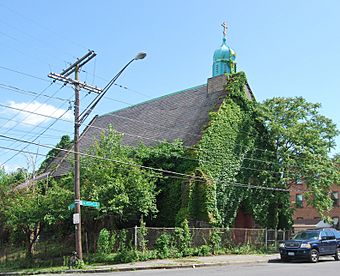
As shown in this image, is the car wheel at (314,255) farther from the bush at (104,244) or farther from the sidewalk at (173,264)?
the bush at (104,244)

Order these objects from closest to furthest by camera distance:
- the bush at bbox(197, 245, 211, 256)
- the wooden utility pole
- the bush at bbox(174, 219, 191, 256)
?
1. the wooden utility pole
2. the bush at bbox(174, 219, 191, 256)
3. the bush at bbox(197, 245, 211, 256)

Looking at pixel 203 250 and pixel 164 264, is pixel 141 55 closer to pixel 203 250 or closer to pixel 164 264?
pixel 164 264

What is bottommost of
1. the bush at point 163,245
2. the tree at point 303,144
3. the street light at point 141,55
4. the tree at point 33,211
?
the bush at point 163,245

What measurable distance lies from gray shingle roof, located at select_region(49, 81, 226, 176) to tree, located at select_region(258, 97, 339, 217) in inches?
163

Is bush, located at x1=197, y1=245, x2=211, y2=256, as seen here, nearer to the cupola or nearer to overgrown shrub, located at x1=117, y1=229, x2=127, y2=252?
overgrown shrub, located at x1=117, y1=229, x2=127, y2=252

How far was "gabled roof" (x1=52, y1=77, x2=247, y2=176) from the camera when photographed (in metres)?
31.0

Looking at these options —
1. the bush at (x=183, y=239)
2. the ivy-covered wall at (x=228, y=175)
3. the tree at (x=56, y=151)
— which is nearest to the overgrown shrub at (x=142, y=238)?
the bush at (x=183, y=239)

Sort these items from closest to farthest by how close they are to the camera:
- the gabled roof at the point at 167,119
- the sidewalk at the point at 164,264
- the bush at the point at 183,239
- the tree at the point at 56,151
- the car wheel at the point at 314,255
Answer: the sidewalk at the point at 164,264, the car wheel at the point at 314,255, the bush at the point at 183,239, the gabled roof at the point at 167,119, the tree at the point at 56,151

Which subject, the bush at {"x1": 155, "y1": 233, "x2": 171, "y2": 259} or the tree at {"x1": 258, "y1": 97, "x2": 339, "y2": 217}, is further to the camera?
the tree at {"x1": 258, "y1": 97, "x2": 339, "y2": 217}

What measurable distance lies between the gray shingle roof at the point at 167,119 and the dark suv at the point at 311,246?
960cm

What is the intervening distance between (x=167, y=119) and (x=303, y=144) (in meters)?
10.6

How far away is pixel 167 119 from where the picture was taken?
34.4 metres

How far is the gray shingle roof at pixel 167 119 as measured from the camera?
31.0 m

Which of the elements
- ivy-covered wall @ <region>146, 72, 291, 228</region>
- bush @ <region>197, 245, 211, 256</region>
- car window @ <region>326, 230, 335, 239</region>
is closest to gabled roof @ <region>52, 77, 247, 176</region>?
ivy-covered wall @ <region>146, 72, 291, 228</region>
